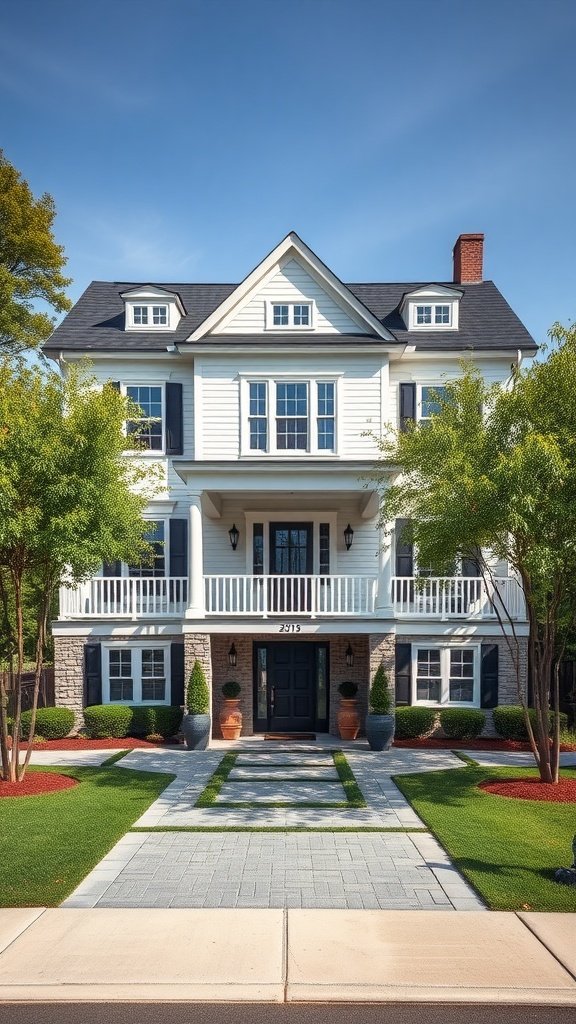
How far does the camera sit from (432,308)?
19.5 m

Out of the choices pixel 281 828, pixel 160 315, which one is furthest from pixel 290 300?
pixel 281 828

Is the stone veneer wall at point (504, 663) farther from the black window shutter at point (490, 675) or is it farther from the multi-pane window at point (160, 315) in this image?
the multi-pane window at point (160, 315)

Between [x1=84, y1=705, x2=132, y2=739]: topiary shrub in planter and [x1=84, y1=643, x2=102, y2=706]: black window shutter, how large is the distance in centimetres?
54

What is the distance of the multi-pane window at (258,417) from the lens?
57.3 ft

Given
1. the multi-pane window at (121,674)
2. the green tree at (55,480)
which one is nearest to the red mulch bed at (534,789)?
the green tree at (55,480)

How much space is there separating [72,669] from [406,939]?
12649 mm

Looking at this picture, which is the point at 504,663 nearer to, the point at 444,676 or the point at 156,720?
the point at 444,676

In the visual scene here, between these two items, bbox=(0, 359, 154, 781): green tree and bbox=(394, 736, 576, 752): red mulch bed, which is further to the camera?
bbox=(394, 736, 576, 752): red mulch bed

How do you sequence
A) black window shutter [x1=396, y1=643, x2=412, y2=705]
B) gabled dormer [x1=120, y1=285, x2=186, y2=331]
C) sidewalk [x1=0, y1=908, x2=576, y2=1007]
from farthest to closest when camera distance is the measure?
gabled dormer [x1=120, y1=285, x2=186, y2=331]
black window shutter [x1=396, y1=643, x2=412, y2=705]
sidewalk [x1=0, y1=908, x2=576, y2=1007]

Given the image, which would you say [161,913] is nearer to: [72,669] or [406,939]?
[406,939]

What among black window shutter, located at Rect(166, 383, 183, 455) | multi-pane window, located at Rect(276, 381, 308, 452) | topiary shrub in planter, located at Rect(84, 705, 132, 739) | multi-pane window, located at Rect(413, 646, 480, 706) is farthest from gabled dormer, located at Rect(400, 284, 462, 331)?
topiary shrub in planter, located at Rect(84, 705, 132, 739)

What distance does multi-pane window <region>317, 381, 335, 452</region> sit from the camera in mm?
17531

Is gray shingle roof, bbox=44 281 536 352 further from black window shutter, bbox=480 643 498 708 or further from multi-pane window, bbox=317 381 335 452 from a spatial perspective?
black window shutter, bbox=480 643 498 708

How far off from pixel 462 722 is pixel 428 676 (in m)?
1.39
